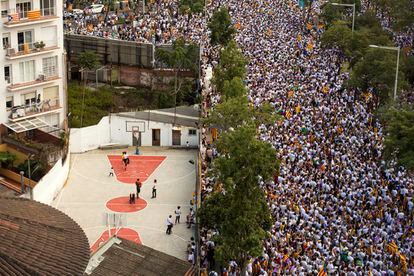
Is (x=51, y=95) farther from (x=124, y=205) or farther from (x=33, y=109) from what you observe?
(x=124, y=205)

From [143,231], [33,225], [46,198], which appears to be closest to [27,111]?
[46,198]

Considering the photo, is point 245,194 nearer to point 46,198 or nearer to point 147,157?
point 46,198

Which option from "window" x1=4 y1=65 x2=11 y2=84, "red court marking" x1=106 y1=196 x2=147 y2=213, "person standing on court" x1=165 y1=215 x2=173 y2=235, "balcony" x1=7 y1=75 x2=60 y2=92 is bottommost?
"red court marking" x1=106 y1=196 x2=147 y2=213

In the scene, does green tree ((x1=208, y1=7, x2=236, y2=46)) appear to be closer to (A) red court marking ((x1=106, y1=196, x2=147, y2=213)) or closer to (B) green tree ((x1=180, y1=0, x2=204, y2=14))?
(B) green tree ((x1=180, y1=0, x2=204, y2=14))

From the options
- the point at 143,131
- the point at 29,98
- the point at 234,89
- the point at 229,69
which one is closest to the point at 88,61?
the point at 143,131

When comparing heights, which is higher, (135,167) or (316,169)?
(316,169)

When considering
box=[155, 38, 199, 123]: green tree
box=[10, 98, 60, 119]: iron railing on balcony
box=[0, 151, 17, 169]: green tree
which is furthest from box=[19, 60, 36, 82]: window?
box=[155, 38, 199, 123]: green tree
